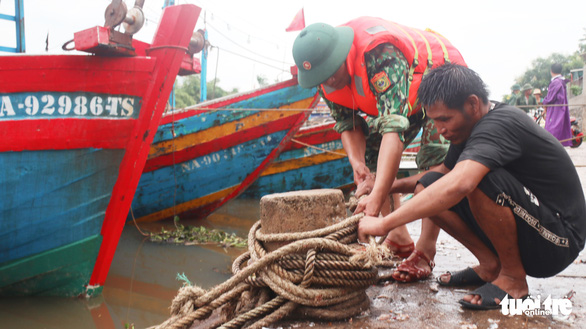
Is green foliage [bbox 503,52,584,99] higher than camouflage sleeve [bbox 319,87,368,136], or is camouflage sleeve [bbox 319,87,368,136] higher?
camouflage sleeve [bbox 319,87,368,136]

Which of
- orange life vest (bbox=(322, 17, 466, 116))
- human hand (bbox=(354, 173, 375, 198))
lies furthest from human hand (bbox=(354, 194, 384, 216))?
orange life vest (bbox=(322, 17, 466, 116))

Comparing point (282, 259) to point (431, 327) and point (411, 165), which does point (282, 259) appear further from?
point (411, 165)

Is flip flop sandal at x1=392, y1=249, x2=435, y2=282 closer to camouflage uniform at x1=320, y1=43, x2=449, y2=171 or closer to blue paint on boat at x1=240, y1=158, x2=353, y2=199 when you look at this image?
camouflage uniform at x1=320, y1=43, x2=449, y2=171

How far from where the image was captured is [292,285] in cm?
175

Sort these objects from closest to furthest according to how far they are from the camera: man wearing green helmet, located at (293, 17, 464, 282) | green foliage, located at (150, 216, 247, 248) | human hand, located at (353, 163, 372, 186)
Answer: man wearing green helmet, located at (293, 17, 464, 282) < human hand, located at (353, 163, 372, 186) < green foliage, located at (150, 216, 247, 248)

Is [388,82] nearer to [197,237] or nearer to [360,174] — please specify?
[360,174]

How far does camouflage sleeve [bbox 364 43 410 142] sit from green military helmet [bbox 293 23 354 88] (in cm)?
15

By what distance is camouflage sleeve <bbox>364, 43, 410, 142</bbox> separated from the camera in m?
2.29

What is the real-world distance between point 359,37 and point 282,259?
1274 millimetres

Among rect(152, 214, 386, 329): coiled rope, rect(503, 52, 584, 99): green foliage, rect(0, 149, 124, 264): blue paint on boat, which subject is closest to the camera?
rect(152, 214, 386, 329): coiled rope

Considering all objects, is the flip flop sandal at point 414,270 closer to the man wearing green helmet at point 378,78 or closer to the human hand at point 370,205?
the man wearing green helmet at point 378,78

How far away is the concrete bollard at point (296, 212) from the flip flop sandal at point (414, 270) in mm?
651

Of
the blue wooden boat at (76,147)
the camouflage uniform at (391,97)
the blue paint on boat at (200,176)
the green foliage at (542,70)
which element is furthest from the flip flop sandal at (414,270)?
the green foliage at (542,70)

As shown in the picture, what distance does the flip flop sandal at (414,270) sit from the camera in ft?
7.84
